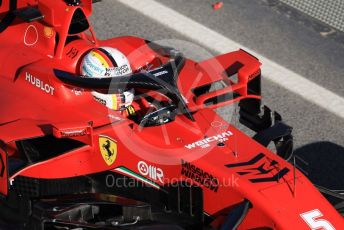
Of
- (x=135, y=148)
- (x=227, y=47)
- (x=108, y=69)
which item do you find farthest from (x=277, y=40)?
(x=135, y=148)

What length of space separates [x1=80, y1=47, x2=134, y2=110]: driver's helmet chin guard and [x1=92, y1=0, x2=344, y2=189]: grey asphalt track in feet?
6.60

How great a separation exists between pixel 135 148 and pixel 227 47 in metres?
4.09

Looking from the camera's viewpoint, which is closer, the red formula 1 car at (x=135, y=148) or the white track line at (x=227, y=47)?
the red formula 1 car at (x=135, y=148)

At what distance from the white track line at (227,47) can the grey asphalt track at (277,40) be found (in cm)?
10

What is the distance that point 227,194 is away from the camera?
7777 millimetres

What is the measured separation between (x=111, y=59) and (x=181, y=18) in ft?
13.2

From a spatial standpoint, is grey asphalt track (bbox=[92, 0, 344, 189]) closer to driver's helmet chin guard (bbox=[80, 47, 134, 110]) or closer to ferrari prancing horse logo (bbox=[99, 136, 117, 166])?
driver's helmet chin guard (bbox=[80, 47, 134, 110])

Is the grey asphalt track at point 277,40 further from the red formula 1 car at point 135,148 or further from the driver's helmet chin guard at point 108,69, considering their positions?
the driver's helmet chin guard at point 108,69

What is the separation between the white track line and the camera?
11.1 metres

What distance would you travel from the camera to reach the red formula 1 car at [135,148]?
785cm

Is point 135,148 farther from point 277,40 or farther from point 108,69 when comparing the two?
point 277,40

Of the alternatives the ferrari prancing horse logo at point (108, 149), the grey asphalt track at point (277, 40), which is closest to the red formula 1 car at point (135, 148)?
the ferrari prancing horse logo at point (108, 149)

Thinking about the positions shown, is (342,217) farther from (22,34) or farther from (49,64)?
(22,34)

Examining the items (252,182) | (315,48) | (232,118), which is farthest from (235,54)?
(315,48)
